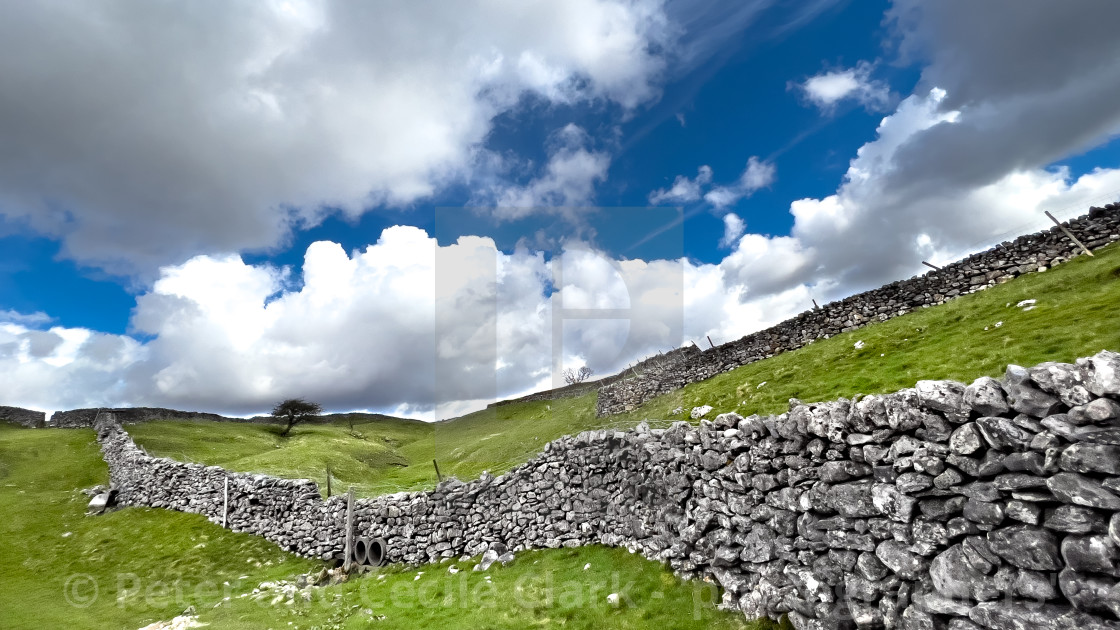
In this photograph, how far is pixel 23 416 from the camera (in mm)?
53781

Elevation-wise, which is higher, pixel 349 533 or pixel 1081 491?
pixel 1081 491

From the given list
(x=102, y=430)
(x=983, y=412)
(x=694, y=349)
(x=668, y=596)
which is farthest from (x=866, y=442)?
(x=102, y=430)

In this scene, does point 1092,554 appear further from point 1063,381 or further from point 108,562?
point 108,562

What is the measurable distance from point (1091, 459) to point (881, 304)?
22028 mm

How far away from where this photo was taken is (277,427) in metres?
61.1

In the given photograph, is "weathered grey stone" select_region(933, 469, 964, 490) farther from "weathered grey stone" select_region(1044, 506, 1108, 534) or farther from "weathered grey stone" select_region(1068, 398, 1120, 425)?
"weathered grey stone" select_region(1068, 398, 1120, 425)

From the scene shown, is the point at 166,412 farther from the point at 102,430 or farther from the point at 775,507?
the point at 775,507

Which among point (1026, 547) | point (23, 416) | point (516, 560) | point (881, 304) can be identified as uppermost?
point (23, 416)

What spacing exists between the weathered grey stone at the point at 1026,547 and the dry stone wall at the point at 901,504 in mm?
13

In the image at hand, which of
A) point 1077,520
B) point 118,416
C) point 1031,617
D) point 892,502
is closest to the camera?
point 1077,520

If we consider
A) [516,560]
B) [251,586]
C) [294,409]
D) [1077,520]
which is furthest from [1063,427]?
[294,409]

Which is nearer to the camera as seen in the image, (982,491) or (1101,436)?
(1101,436)

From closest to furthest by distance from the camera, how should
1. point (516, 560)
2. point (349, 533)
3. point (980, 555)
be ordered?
point (980, 555)
point (516, 560)
point (349, 533)

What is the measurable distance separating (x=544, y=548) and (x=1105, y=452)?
12.1 meters
